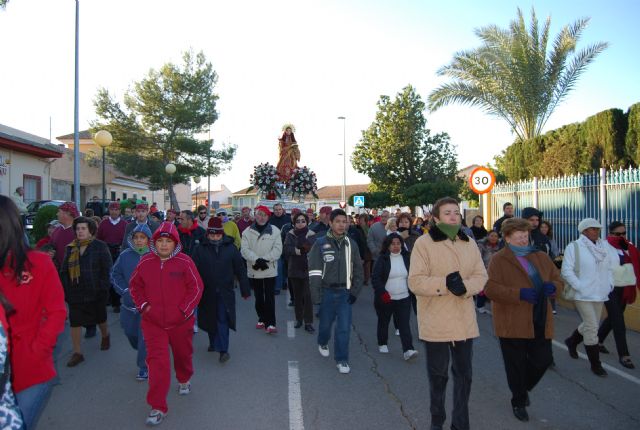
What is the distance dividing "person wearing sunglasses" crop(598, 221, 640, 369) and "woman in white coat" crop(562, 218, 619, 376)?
1.64 ft

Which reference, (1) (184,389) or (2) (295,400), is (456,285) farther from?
(1) (184,389)

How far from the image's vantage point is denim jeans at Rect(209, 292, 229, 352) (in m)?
6.64

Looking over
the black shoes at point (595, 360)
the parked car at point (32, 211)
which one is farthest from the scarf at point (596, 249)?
the parked car at point (32, 211)

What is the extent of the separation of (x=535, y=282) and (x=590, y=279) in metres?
1.63

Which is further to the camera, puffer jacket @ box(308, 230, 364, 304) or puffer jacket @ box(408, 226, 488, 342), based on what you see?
puffer jacket @ box(308, 230, 364, 304)

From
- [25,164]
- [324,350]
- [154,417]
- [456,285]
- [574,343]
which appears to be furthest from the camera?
[25,164]

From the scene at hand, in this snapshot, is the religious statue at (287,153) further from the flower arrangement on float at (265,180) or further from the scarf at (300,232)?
the scarf at (300,232)

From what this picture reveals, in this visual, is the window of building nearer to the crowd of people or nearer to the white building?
the white building

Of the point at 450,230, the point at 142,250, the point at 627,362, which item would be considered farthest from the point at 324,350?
the point at 627,362

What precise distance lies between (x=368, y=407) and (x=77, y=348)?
372cm

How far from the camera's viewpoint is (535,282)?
4.80 meters

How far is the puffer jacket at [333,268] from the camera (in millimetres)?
6555

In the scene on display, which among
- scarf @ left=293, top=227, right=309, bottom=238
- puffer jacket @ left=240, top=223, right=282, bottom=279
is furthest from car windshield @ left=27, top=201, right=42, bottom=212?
puffer jacket @ left=240, top=223, right=282, bottom=279

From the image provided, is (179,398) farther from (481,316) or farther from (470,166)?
(470,166)
